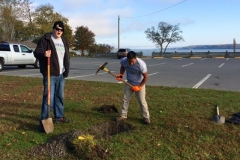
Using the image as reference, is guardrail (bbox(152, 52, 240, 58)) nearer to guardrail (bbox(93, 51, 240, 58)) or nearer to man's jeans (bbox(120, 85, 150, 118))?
guardrail (bbox(93, 51, 240, 58))

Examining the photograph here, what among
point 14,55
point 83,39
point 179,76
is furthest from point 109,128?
point 83,39

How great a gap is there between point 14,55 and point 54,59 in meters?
13.1

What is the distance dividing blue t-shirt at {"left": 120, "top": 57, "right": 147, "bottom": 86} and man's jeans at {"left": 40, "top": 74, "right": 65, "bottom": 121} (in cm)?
119

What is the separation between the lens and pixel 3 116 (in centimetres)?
577

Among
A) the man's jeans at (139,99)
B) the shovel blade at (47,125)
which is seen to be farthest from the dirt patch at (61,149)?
the man's jeans at (139,99)

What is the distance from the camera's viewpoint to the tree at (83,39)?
51344mm

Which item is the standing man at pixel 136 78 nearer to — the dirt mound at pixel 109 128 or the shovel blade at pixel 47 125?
the dirt mound at pixel 109 128

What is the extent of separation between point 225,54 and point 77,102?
3839 centimetres

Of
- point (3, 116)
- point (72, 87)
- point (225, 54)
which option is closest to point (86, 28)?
point (225, 54)

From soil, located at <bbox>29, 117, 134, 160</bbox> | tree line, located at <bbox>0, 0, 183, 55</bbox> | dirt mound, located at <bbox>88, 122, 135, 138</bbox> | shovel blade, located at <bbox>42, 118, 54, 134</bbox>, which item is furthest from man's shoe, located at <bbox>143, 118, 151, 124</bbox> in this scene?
tree line, located at <bbox>0, 0, 183, 55</bbox>

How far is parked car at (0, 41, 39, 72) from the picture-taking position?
1635cm

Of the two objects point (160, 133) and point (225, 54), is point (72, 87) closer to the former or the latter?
point (160, 133)

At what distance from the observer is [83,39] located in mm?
51406

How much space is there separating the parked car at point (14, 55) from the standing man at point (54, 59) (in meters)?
12.2
